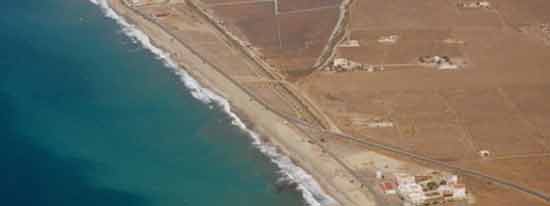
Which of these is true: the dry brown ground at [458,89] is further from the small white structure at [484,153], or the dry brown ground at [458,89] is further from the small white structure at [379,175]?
the small white structure at [379,175]

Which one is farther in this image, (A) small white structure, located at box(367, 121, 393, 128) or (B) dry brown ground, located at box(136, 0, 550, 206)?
(A) small white structure, located at box(367, 121, 393, 128)

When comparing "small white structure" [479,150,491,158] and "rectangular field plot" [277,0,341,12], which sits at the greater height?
"small white structure" [479,150,491,158]

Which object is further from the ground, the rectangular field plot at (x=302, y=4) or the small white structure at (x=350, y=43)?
the small white structure at (x=350, y=43)

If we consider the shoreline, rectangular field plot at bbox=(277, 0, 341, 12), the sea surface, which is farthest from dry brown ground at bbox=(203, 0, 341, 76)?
the sea surface

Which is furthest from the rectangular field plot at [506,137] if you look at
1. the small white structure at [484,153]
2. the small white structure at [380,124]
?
the small white structure at [380,124]

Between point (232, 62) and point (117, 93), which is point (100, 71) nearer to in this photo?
point (117, 93)

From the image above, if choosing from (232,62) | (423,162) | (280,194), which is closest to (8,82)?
(232,62)

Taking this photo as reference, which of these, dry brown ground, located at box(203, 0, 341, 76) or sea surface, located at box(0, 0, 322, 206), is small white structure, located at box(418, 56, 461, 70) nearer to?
dry brown ground, located at box(203, 0, 341, 76)
